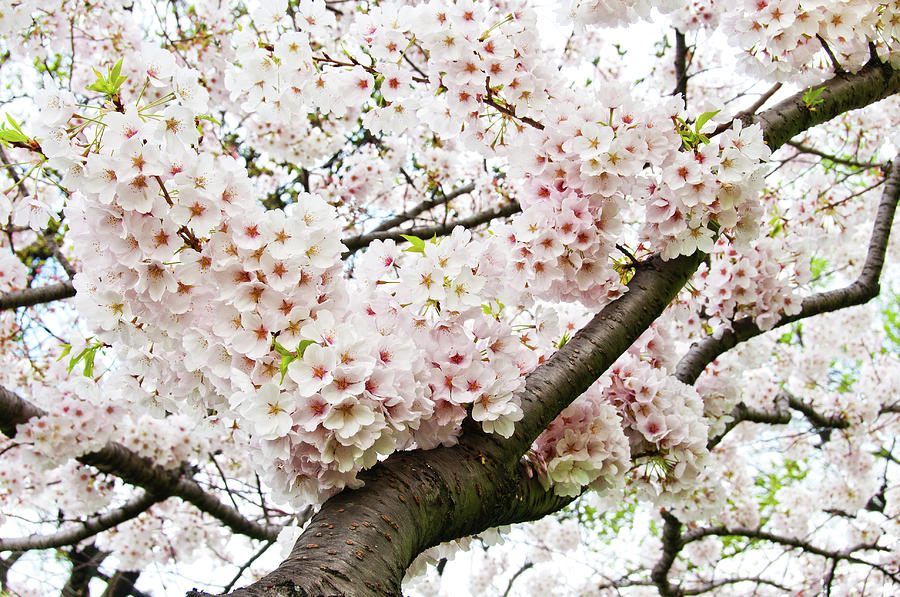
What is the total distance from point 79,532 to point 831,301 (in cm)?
474

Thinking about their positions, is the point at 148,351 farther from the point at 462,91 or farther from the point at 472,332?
the point at 462,91

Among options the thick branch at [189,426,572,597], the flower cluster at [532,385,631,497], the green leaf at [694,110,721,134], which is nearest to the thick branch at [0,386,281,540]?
the thick branch at [189,426,572,597]

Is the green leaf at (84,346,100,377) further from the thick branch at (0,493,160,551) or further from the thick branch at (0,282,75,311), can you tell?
the thick branch at (0,493,160,551)

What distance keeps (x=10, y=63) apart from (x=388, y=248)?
6432mm

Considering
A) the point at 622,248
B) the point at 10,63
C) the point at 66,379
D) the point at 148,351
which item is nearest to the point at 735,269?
the point at 622,248

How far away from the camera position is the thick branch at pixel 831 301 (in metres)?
2.74

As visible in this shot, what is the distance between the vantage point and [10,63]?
6.14m

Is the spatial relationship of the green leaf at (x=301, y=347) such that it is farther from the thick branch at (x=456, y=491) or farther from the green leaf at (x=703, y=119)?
the green leaf at (x=703, y=119)

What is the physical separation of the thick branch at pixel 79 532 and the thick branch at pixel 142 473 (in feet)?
0.54

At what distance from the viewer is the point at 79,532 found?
4051mm

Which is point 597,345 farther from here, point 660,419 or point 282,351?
point 282,351

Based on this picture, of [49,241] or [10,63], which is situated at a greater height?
[10,63]

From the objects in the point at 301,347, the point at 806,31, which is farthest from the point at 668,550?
the point at 301,347

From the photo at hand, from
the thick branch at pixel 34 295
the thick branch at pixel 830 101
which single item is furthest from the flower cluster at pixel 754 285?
the thick branch at pixel 34 295
